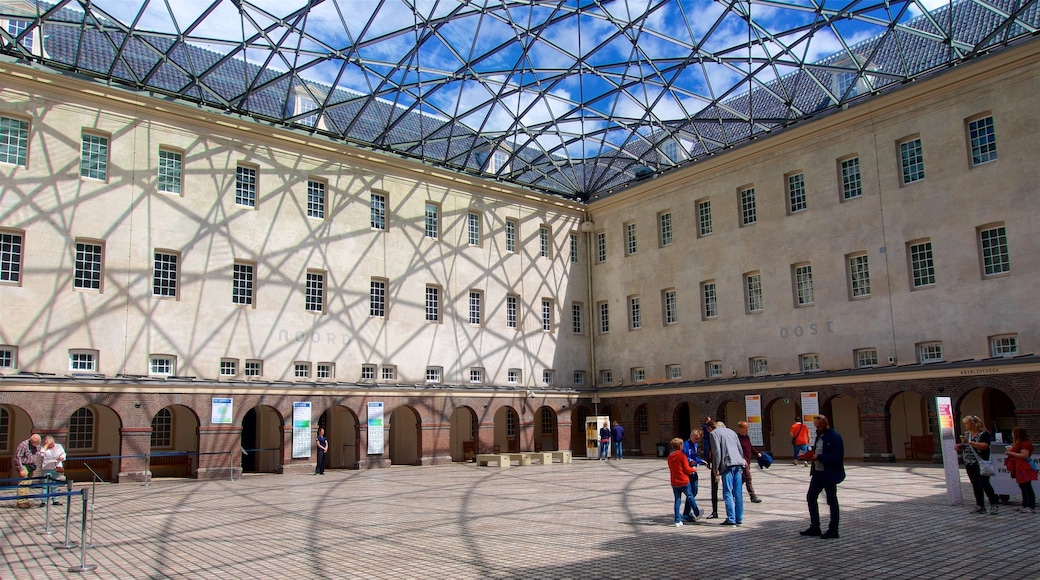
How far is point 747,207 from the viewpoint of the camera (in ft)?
127

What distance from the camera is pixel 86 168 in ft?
98.5

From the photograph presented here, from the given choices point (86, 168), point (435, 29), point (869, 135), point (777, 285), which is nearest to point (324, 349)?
point (86, 168)

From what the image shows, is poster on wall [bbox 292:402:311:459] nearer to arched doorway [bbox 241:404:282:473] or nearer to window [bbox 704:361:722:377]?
arched doorway [bbox 241:404:282:473]

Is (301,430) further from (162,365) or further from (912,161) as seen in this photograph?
(912,161)

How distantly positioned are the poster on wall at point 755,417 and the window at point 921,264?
7.98m

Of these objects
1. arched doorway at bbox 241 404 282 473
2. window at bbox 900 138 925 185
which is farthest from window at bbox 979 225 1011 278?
arched doorway at bbox 241 404 282 473

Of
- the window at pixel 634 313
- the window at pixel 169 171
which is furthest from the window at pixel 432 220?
the window at pixel 169 171

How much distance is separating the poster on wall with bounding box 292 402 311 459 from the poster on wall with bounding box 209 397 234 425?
2.64m

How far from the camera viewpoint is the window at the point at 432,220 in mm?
40031

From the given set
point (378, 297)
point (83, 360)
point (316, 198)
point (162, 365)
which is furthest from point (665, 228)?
point (83, 360)

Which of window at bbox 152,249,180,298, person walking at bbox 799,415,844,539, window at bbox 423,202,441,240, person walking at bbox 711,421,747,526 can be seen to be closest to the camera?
person walking at bbox 799,415,844,539

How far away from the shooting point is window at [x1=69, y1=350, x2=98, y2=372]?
2864 centimetres

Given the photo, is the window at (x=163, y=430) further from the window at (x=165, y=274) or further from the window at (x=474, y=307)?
the window at (x=474, y=307)

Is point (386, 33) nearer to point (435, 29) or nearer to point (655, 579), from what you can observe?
point (435, 29)
